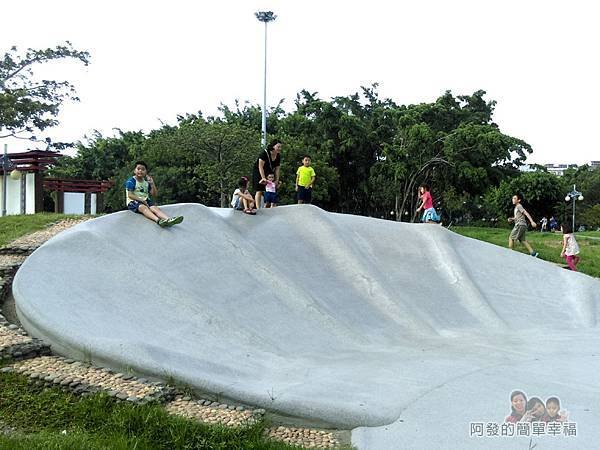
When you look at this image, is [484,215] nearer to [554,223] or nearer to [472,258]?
[554,223]

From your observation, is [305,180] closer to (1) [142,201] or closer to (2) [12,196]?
(1) [142,201]

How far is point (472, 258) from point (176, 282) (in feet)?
17.8

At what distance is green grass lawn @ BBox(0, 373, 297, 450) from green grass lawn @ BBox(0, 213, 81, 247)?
25.8 feet

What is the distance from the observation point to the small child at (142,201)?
7688 mm

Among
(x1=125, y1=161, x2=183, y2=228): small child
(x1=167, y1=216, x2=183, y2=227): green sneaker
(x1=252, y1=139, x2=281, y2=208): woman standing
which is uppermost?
(x1=252, y1=139, x2=281, y2=208): woman standing

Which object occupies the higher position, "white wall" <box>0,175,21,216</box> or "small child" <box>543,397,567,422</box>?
"white wall" <box>0,175,21,216</box>

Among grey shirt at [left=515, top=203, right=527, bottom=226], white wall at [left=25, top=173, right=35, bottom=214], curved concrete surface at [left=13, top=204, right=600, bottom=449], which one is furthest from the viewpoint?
white wall at [left=25, top=173, right=35, bottom=214]

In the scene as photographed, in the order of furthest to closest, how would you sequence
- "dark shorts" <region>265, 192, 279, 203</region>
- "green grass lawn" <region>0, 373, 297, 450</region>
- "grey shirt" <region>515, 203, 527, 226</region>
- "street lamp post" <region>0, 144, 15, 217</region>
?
1. "street lamp post" <region>0, 144, 15, 217</region>
2. "grey shirt" <region>515, 203, 527, 226</region>
3. "dark shorts" <region>265, 192, 279, 203</region>
4. "green grass lawn" <region>0, 373, 297, 450</region>

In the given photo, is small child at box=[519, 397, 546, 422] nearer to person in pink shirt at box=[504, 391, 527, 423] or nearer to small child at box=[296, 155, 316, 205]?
person in pink shirt at box=[504, 391, 527, 423]

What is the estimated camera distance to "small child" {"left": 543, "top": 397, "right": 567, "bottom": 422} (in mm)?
4301

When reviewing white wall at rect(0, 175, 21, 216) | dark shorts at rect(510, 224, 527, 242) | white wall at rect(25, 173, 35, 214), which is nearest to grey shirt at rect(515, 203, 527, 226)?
dark shorts at rect(510, 224, 527, 242)

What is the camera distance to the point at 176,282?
21.7ft

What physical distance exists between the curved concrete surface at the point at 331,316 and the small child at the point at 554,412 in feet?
0.38

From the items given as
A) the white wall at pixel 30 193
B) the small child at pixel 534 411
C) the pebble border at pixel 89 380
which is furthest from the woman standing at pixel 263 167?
the white wall at pixel 30 193
